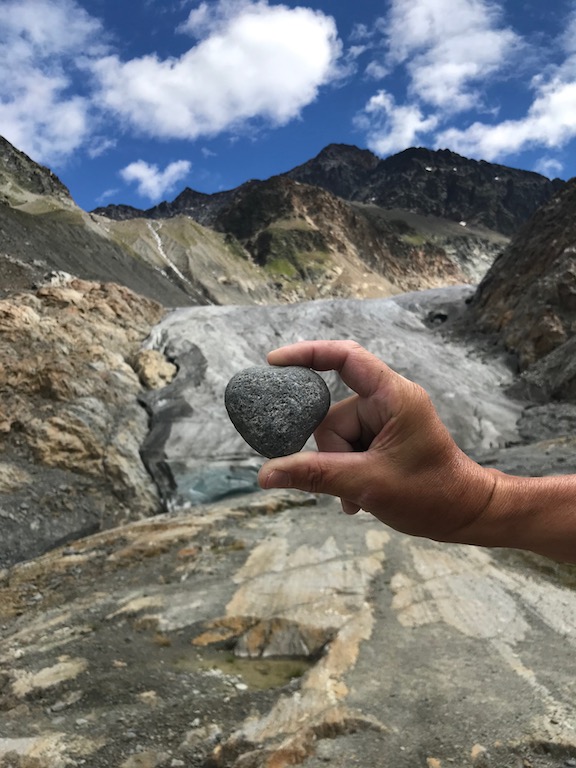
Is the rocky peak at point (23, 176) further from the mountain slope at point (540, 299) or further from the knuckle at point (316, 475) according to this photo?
the knuckle at point (316, 475)

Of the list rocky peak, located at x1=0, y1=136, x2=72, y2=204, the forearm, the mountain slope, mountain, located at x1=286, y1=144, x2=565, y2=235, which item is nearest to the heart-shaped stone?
the forearm

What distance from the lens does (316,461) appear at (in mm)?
3102

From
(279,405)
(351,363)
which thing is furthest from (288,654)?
(351,363)

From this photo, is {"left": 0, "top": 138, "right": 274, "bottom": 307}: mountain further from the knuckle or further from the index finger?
the knuckle

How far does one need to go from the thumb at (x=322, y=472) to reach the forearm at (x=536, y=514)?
767mm

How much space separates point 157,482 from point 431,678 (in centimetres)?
1114

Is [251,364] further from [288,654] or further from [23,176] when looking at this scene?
[23,176]

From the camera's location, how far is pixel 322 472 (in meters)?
3.10

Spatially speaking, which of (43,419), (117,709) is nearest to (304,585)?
(117,709)

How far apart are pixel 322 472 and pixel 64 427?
13.8m

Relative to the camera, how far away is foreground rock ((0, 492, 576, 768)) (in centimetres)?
504

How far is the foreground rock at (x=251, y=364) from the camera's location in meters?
16.2

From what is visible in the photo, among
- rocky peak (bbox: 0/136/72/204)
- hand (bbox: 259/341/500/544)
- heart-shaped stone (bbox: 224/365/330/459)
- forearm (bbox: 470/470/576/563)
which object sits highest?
rocky peak (bbox: 0/136/72/204)

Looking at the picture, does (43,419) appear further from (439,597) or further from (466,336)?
(466,336)
